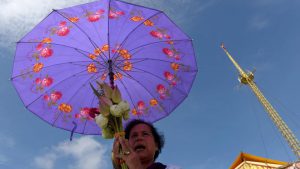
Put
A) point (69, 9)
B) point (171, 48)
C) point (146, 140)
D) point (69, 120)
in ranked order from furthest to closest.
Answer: point (171, 48) → point (69, 9) → point (69, 120) → point (146, 140)

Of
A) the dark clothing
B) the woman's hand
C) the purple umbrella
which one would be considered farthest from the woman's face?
the purple umbrella

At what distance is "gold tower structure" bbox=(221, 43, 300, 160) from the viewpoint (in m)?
33.8

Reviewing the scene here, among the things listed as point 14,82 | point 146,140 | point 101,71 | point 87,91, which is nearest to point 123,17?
point 101,71

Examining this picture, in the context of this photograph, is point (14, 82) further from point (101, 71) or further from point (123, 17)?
point (123, 17)

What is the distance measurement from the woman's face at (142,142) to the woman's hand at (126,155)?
0.37 meters

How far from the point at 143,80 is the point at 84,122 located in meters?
1.31

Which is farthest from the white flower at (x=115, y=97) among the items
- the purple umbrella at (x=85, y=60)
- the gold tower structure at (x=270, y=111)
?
the gold tower structure at (x=270, y=111)

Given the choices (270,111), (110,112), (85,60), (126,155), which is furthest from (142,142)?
(270,111)

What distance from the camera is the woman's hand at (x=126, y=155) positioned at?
7.43 ft

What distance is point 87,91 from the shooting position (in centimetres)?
493

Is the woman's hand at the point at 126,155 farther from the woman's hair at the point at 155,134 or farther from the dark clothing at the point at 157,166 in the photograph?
the woman's hair at the point at 155,134

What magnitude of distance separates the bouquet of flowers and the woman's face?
9.5 inches

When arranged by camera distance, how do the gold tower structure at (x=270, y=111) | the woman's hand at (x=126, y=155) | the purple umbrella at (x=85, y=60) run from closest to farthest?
the woman's hand at (x=126, y=155), the purple umbrella at (x=85, y=60), the gold tower structure at (x=270, y=111)

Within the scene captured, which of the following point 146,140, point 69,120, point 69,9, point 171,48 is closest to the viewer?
point 146,140
